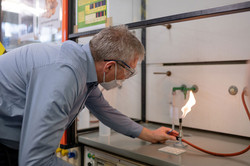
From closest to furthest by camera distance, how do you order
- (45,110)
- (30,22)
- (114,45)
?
1. (45,110)
2. (114,45)
3. (30,22)

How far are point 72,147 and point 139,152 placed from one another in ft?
1.85

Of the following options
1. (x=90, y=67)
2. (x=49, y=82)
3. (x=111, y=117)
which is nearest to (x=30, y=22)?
(x=111, y=117)

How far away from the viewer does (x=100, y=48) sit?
2.92ft

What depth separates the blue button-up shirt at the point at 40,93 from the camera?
71cm

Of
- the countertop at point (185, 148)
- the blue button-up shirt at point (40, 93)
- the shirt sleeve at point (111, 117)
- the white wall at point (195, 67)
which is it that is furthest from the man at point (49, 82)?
the white wall at point (195, 67)

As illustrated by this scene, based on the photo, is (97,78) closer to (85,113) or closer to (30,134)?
(30,134)

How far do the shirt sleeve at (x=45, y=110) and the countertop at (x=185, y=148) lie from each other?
0.46 meters

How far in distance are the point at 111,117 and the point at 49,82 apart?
1.91ft

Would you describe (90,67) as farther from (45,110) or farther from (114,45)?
(45,110)

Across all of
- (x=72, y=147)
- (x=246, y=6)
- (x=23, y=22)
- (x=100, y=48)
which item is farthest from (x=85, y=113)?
(x=23, y=22)

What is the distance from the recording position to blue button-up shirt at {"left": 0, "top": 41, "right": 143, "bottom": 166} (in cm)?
71

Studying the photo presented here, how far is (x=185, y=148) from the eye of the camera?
1172mm

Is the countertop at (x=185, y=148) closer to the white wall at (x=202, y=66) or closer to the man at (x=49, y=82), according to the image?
the white wall at (x=202, y=66)

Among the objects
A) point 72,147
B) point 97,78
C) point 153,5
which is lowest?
point 72,147
